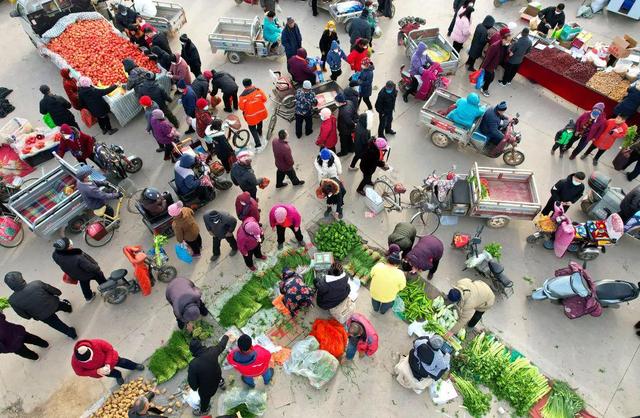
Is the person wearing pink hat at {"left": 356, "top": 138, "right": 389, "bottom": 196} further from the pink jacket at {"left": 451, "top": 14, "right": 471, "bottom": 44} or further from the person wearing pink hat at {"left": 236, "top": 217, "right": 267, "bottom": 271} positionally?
the pink jacket at {"left": 451, "top": 14, "right": 471, "bottom": 44}

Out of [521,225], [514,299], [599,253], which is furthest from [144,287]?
[599,253]

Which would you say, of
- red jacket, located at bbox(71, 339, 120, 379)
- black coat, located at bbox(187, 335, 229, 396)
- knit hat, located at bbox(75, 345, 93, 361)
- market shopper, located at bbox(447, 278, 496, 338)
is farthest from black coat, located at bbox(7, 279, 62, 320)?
market shopper, located at bbox(447, 278, 496, 338)

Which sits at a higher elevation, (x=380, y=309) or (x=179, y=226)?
(x=179, y=226)

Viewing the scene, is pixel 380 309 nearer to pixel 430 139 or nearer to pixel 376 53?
pixel 430 139

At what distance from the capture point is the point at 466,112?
1020 cm

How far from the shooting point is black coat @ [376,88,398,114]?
33.4ft

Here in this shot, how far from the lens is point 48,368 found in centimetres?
807

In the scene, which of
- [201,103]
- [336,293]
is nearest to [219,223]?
[336,293]

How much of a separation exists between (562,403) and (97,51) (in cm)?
1455

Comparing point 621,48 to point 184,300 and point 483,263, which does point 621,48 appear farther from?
point 184,300

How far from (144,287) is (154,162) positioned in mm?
3943

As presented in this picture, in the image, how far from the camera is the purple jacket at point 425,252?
798 centimetres

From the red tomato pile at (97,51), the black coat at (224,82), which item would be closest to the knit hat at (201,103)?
the black coat at (224,82)

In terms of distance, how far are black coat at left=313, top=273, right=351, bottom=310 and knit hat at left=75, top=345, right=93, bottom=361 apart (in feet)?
12.3
